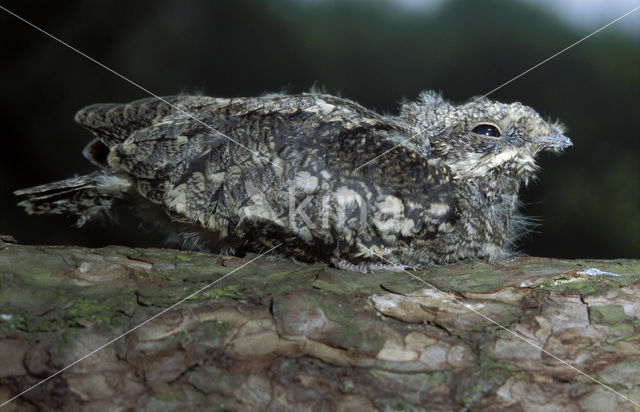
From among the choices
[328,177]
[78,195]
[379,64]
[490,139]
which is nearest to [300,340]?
[328,177]

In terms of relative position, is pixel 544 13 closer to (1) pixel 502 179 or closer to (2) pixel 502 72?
(2) pixel 502 72

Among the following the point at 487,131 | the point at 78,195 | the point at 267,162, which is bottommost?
the point at 78,195

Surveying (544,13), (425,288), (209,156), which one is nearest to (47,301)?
(209,156)

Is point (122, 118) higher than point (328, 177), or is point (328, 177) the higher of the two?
point (122, 118)

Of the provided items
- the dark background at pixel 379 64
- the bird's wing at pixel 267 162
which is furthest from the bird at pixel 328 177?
the dark background at pixel 379 64

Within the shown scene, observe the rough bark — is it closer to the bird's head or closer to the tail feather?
the bird's head

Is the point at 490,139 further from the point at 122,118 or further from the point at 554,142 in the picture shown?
the point at 122,118

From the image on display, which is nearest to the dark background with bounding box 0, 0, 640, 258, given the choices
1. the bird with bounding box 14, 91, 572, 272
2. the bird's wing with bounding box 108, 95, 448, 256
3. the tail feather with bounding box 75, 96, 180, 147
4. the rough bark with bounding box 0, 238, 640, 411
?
the tail feather with bounding box 75, 96, 180, 147

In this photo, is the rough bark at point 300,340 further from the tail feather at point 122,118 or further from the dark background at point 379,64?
the dark background at point 379,64
